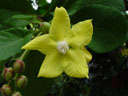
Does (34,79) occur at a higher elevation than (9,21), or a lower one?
lower

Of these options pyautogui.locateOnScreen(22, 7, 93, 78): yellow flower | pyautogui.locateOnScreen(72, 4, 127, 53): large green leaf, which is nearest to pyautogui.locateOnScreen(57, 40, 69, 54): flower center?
pyautogui.locateOnScreen(22, 7, 93, 78): yellow flower

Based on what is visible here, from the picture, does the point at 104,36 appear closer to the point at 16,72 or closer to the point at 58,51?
the point at 58,51

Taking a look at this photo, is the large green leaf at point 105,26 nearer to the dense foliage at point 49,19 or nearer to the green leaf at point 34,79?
the dense foliage at point 49,19

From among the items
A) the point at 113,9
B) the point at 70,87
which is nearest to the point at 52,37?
the point at 113,9

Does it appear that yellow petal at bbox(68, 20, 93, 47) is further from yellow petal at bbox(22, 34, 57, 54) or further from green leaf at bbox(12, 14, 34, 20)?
green leaf at bbox(12, 14, 34, 20)

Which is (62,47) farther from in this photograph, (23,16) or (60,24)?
(23,16)

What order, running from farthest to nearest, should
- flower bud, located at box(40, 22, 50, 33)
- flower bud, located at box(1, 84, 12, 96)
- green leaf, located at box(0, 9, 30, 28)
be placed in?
green leaf, located at box(0, 9, 30, 28)
flower bud, located at box(40, 22, 50, 33)
flower bud, located at box(1, 84, 12, 96)

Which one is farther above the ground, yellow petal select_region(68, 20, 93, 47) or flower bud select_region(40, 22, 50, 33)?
flower bud select_region(40, 22, 50, 33)

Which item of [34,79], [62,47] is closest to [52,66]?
[62,47]
